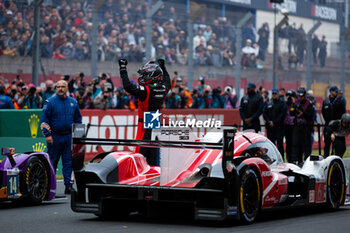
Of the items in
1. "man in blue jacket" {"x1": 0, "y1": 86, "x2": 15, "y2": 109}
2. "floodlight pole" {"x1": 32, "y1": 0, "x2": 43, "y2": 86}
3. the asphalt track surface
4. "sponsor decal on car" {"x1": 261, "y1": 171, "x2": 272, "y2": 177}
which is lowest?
the asphalt track surface

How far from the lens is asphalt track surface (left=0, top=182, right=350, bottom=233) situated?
7.53 m

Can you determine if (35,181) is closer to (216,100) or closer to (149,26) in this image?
(149,26)

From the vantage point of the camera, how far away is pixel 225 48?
22953 millimetres

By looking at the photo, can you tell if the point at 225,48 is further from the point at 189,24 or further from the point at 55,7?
the point at 55,7

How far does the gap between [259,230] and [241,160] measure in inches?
31.4

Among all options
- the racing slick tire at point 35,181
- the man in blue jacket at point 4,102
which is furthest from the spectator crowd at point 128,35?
the racing slick tire at point 35,181

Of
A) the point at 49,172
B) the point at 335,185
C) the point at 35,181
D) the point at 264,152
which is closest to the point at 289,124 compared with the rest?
the point at 335,185

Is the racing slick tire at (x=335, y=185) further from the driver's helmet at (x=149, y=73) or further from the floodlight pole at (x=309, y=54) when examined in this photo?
the floodlight pole at (x=309, y=54)

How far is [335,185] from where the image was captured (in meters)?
9.54

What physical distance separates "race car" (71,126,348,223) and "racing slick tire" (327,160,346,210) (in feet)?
1.84

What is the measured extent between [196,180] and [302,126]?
8.99 metres

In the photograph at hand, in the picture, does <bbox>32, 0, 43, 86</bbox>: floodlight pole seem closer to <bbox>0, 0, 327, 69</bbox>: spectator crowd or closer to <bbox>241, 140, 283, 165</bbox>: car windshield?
<bbox>0, 0, 327, 69</bbox>: spectator crowd

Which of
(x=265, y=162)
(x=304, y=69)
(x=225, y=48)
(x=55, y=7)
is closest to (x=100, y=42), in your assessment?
(x=55, y=7)

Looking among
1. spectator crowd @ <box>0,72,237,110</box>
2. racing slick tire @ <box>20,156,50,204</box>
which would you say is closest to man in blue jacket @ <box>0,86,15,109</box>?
spectator crowd @ <box>0,72,237,110</box>
